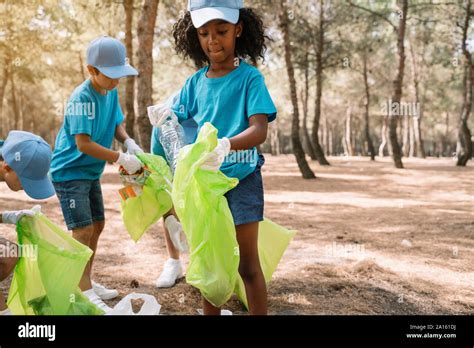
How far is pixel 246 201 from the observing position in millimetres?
2475

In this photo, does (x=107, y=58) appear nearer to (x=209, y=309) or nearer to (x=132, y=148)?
(x=132, y=148)

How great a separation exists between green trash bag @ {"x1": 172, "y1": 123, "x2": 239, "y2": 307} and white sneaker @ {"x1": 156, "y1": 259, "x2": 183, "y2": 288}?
4.33ft

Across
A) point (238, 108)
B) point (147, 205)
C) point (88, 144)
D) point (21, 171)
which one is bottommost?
point (147, 205)

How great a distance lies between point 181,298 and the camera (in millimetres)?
3326

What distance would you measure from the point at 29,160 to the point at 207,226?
90cm

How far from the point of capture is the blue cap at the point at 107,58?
3.00 metres

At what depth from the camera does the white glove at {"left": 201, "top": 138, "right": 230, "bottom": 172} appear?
87.3 inches

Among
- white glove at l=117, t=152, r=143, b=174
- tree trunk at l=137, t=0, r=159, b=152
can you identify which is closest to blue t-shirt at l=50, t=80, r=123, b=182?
white glove at l=117, t=152, r=143, b=174

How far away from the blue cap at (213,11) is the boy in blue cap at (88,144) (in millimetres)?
735

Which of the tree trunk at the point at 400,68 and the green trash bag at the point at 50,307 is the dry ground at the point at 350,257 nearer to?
the green trash bag at the point at 50,307

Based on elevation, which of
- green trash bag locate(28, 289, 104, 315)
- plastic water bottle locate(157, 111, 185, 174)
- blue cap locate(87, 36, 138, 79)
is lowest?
green trash bag locate(28, 289, 104, 315)

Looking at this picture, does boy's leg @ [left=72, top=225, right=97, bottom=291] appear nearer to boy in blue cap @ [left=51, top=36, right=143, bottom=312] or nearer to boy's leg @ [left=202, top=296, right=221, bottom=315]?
boy in blue cap @ [left=51, top=36, right=143, bottom=312]

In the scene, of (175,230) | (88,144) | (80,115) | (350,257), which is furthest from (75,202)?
(350,257)

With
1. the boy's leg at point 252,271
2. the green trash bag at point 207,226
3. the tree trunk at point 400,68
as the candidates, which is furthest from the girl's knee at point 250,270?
the tree trunk at point 400,68
